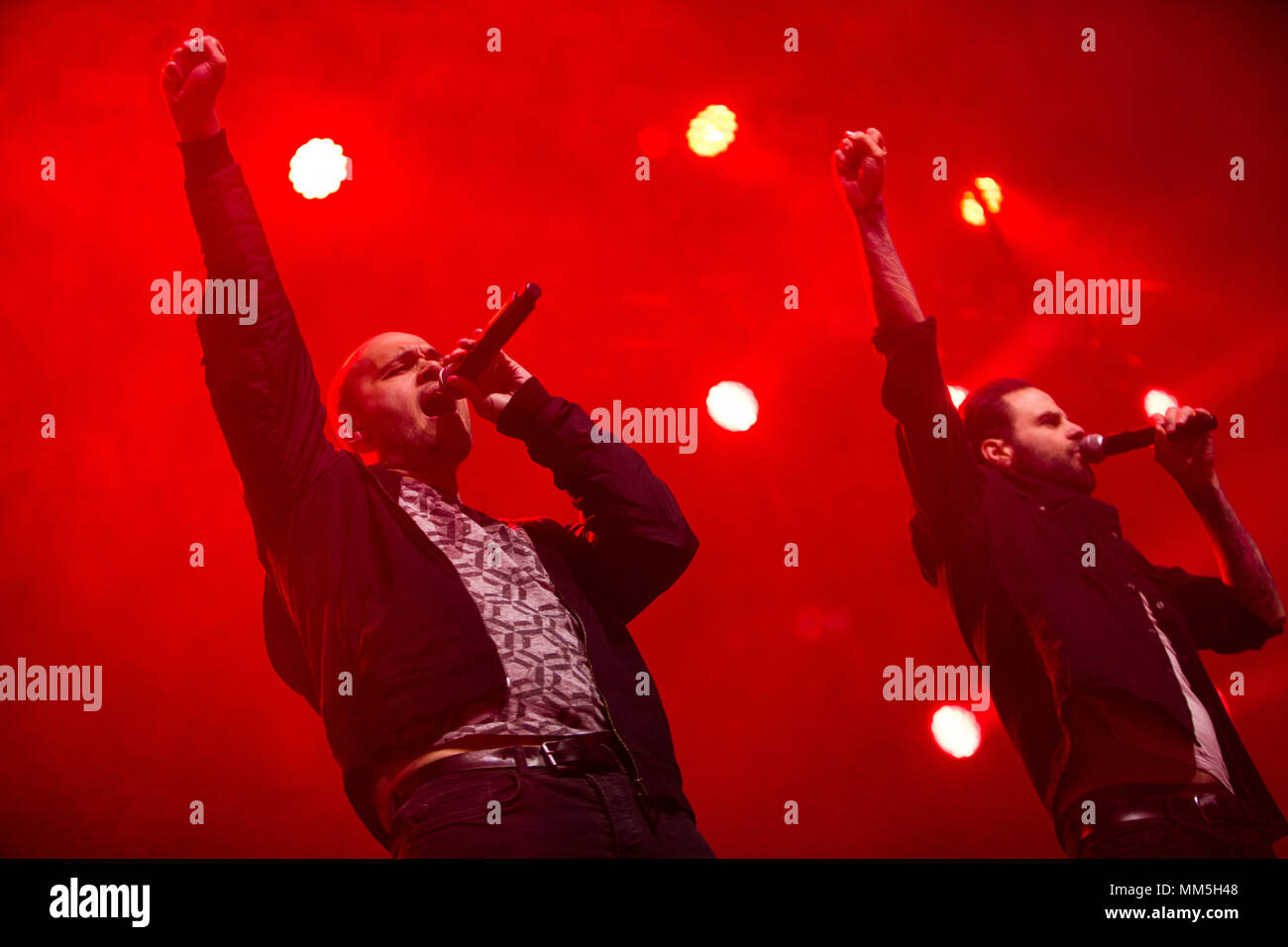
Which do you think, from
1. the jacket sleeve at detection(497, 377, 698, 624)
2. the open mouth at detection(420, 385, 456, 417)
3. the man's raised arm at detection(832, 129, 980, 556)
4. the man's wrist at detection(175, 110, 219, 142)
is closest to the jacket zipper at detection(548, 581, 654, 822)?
the jacket sleeve at detection(497, 377, 698, 624)

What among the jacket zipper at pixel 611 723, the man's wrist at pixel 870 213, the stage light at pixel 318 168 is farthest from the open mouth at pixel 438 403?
the man's wrist at pixel 870 213

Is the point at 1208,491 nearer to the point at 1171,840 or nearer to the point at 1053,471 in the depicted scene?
the point at 1053,471

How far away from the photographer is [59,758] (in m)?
2.57

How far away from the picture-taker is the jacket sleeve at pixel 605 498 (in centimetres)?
227

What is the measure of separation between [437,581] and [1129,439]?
153 cm

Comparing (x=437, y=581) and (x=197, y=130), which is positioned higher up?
(x=197, y=130)

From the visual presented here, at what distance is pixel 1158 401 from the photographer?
3059 mm

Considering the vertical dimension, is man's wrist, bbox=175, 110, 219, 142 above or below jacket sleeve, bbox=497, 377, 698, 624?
above

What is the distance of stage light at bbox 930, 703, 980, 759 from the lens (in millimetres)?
2736

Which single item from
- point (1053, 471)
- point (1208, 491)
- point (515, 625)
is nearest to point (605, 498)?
point (515, 625)

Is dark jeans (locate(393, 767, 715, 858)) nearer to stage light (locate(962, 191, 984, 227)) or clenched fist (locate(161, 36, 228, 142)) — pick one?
clenched fist (locate(161, 36, 228, 142))

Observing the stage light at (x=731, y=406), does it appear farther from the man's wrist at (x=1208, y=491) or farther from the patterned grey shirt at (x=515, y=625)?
the man's wrist at (x=1208, y=491)

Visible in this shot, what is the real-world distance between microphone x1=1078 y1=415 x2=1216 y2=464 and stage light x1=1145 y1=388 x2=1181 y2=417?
36cm

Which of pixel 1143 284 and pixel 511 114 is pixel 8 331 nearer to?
pixel 511 114
